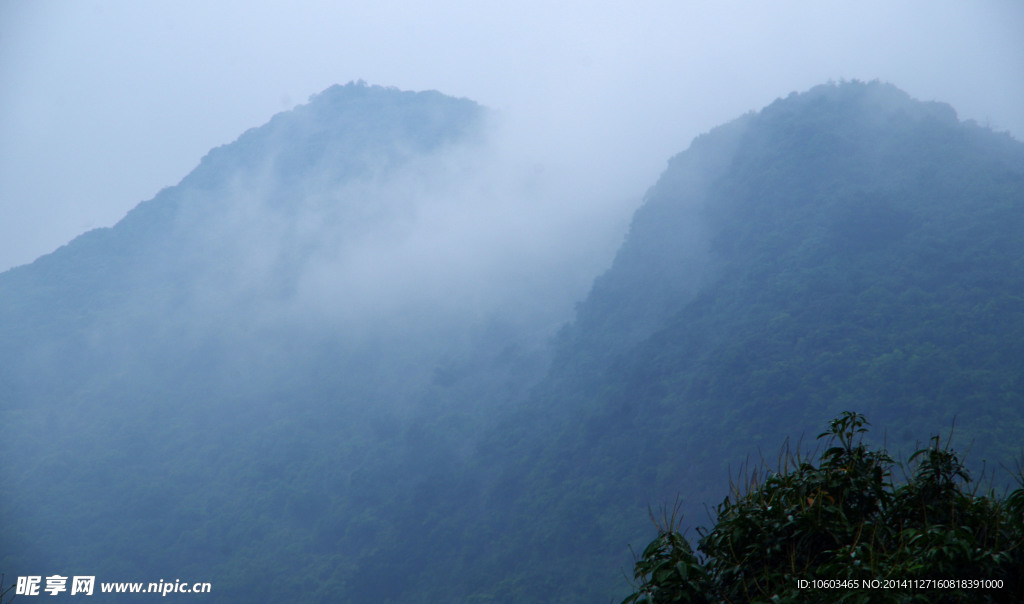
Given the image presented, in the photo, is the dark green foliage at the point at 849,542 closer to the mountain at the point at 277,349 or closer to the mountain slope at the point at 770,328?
the mountain slope at the point at 770,328

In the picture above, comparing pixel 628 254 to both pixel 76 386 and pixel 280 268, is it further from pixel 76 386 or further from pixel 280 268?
pixel 76 386

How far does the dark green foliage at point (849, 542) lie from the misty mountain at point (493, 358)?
23265mm

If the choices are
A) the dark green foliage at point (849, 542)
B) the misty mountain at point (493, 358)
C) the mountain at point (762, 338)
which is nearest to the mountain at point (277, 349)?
the misty mountain at point (493, 358)

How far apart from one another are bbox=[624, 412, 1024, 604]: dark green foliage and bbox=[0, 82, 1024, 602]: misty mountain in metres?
23.3

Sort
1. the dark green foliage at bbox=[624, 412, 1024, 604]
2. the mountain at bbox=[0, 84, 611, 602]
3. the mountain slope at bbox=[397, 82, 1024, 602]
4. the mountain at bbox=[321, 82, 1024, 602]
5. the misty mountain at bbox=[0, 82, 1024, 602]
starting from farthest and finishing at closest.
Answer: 1. the mountain at bbox=[0, 84, 611, 602]
2. the misty mountain at bbox=[0, 82, 1024, 602]
3. the mountain slope at bbox=[397, 82, 1024, 602]
4. the mountain at bbox=[321, 82, 1024, 602]
5. the dark green foliage at bbox=[624, 412, 1024, 604]

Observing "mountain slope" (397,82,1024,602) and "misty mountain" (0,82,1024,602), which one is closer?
"mountain slope" (397,82,1024,602)

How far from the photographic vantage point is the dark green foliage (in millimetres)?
3250

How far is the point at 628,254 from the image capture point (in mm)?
48062

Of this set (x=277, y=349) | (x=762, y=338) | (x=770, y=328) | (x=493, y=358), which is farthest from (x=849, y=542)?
(x=277, y=349)

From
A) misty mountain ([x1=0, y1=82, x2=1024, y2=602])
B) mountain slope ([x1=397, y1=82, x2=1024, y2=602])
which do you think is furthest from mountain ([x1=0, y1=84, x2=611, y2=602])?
mountain slope ([x1=397, y1=82, x2=1024, y2=602])

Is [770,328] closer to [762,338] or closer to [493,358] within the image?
[762,338]

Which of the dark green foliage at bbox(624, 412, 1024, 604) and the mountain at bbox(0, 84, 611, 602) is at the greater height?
the mountain at bbox(0, 84, 611, 602)

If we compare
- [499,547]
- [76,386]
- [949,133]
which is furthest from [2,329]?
[949,133]

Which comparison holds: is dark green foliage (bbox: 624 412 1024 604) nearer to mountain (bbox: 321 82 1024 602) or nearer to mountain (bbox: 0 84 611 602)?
mountain (bbox: 321 82 1024 602)
